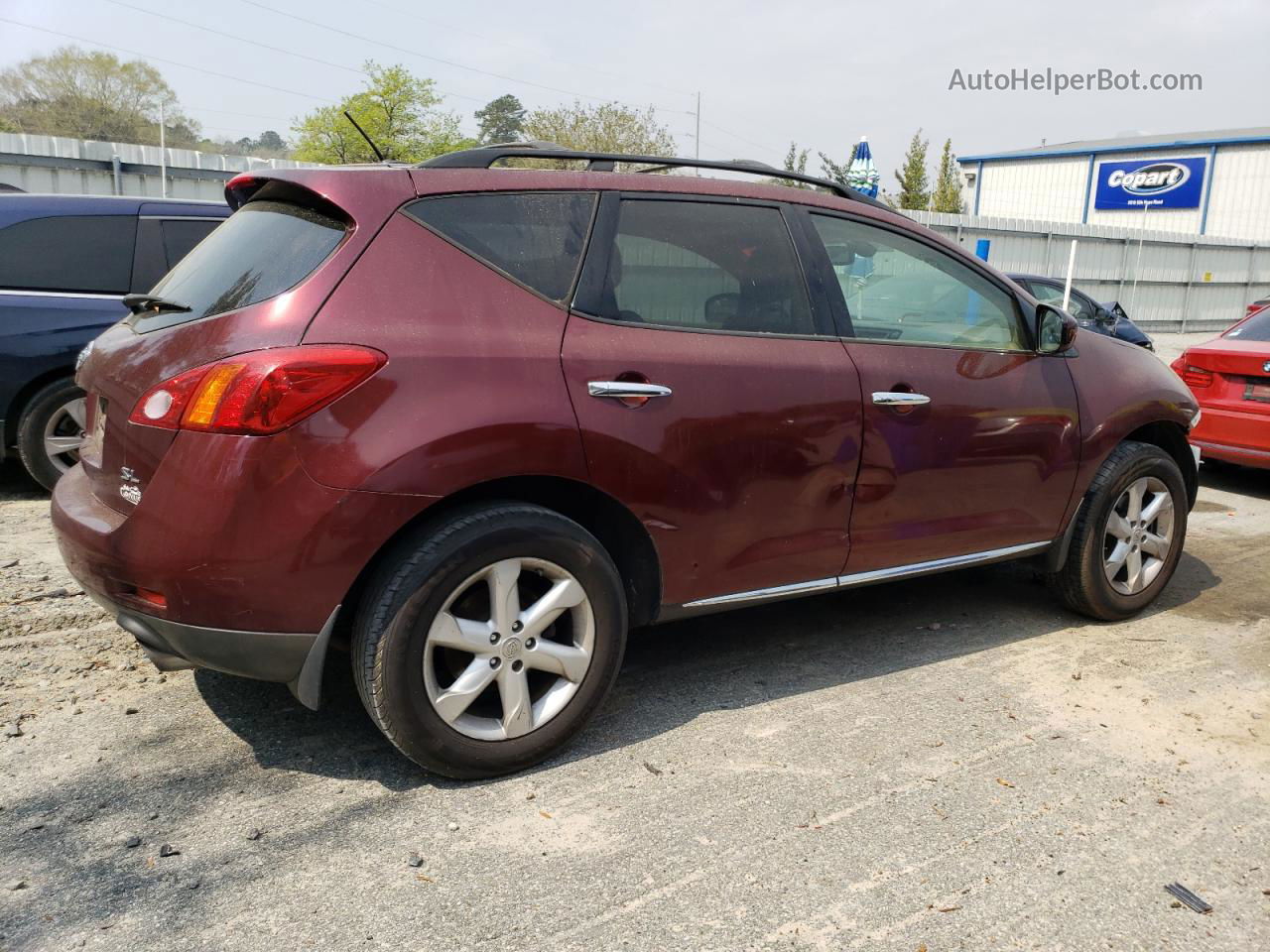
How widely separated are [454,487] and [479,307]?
1.75 ft

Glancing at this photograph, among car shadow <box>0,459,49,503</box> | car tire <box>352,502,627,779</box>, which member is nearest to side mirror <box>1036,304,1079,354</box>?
car tire <box>352,502,627,779</box>

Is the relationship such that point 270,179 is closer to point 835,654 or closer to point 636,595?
point 636,595

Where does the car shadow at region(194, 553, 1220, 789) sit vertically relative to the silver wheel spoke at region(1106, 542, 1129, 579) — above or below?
below

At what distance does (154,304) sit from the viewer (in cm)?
320

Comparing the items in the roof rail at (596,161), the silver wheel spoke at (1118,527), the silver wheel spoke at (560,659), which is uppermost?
the roof rail at (596,161)

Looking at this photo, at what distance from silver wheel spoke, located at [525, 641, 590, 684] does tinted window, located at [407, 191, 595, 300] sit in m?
1.04

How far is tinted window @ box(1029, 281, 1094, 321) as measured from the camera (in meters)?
12.5

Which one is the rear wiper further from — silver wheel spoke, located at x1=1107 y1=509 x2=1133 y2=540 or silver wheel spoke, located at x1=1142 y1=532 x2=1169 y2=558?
silver wheel spoke, located at x1=1142 y1=532 x2=1169 y2=558

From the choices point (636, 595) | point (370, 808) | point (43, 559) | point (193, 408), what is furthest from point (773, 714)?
point (43, 559)

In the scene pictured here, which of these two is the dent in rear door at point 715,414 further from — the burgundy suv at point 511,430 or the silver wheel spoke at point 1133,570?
the silver wheel spoke at point 1133,570

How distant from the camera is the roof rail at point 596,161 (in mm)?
3160

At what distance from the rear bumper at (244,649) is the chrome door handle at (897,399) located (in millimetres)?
1992

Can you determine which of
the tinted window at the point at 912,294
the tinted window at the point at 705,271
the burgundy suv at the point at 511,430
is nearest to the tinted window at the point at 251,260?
the burgundy suv at the point at 511,430

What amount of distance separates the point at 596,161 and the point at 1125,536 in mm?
2922
